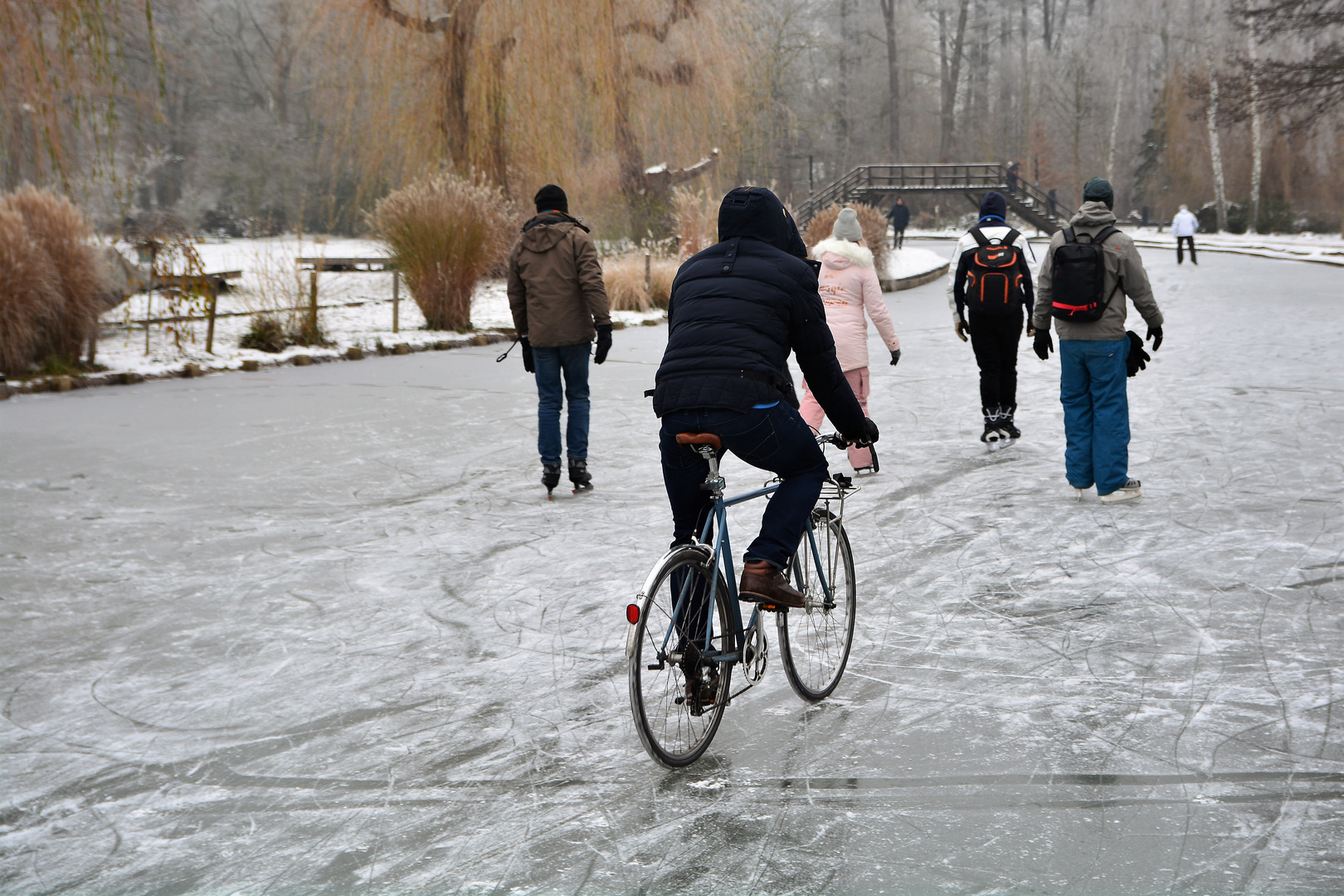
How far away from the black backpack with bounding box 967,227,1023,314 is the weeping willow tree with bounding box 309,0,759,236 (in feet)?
40.3

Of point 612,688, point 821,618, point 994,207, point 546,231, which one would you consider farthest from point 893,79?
point 612,688

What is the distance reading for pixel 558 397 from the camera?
8.07m

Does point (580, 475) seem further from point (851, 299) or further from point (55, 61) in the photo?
point (55, 61)

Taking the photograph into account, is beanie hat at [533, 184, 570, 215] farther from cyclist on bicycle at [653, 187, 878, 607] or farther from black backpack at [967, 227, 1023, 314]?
cyclist on bicycle at [653, 187, 878, 607]

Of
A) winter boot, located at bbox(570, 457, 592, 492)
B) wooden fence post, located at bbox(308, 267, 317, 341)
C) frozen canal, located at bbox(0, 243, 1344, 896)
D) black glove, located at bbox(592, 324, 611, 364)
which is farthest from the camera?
wooden fence post, located at bbox(308, 267, 317, 341)

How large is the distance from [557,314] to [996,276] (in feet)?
10.9

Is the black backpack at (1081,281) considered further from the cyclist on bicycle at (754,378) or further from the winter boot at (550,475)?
the cyclist on bicycle at (754,378)

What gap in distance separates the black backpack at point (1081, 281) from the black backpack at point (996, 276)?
1.55 meters

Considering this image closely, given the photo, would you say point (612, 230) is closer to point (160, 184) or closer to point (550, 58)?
point (550, 58)

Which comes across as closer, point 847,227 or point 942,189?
point 847,227

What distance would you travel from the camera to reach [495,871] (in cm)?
320

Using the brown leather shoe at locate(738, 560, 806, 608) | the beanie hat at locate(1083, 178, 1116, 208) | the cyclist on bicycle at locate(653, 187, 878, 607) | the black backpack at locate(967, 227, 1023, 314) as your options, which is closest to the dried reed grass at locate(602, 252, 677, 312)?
the black backpack at locate(967, 227, 1023, 314)

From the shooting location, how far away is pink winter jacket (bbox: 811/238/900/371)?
8602 millimetres

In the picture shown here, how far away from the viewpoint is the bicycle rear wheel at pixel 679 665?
360 cm
